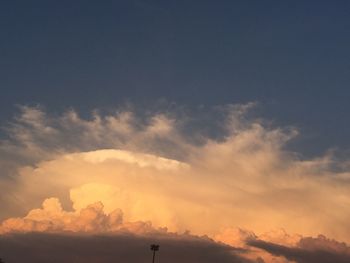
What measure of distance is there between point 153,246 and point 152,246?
0.31 m

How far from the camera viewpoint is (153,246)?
58938 millimetres

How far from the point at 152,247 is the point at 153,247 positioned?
12.2 inches

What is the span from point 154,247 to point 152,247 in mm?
641

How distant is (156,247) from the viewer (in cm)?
5978

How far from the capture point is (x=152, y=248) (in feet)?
194

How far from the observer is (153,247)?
59.2 meters

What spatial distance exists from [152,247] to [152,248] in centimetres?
39

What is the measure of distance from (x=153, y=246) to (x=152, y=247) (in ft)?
1.43

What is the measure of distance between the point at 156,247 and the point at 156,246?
447 millimetres

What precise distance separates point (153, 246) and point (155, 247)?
966 mm

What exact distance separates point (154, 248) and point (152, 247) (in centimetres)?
86

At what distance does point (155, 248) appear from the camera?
5975cm

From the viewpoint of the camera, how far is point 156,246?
195 feet

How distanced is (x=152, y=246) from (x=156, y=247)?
1621 mm
